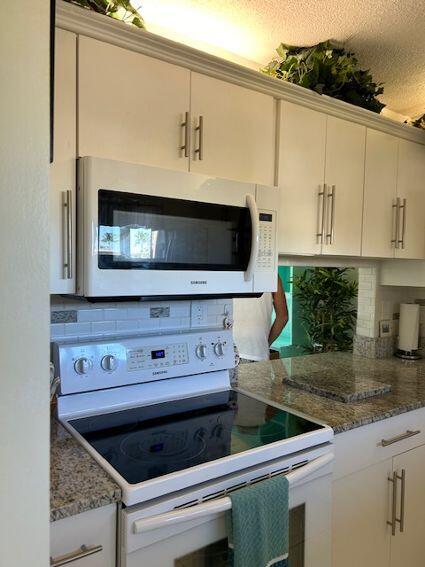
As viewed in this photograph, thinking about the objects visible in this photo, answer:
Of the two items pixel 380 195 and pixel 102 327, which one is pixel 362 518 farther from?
pixel 380 195

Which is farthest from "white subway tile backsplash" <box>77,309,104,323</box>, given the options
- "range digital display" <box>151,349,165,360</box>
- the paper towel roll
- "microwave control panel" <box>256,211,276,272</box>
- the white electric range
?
the paper towel roll

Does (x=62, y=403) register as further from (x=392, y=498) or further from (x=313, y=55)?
(x=313, y=55)

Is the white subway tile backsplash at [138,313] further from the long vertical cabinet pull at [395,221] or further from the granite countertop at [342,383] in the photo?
the long vertical cabinet pull at [395,221]

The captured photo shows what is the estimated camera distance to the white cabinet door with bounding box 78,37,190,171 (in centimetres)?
130

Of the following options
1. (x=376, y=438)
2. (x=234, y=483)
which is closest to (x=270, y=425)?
(x=234, y=483)

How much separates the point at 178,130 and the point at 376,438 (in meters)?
1.34

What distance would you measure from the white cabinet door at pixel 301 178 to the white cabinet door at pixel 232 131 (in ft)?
0.23

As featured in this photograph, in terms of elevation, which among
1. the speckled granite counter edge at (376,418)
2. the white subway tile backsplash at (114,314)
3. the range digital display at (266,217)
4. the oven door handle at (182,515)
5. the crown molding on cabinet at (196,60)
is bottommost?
the oven door handle at (182,515)

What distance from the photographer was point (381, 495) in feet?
5.33

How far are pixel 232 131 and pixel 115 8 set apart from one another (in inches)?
21.9

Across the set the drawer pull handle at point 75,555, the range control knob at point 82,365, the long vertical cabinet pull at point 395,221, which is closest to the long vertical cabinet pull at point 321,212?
the long vertical cabinet pull at point 395,221

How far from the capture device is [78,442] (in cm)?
124

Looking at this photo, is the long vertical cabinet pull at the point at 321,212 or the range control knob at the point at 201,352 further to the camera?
the long vertical cabinet pull at the point at 321,212

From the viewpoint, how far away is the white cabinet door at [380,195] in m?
2.06
